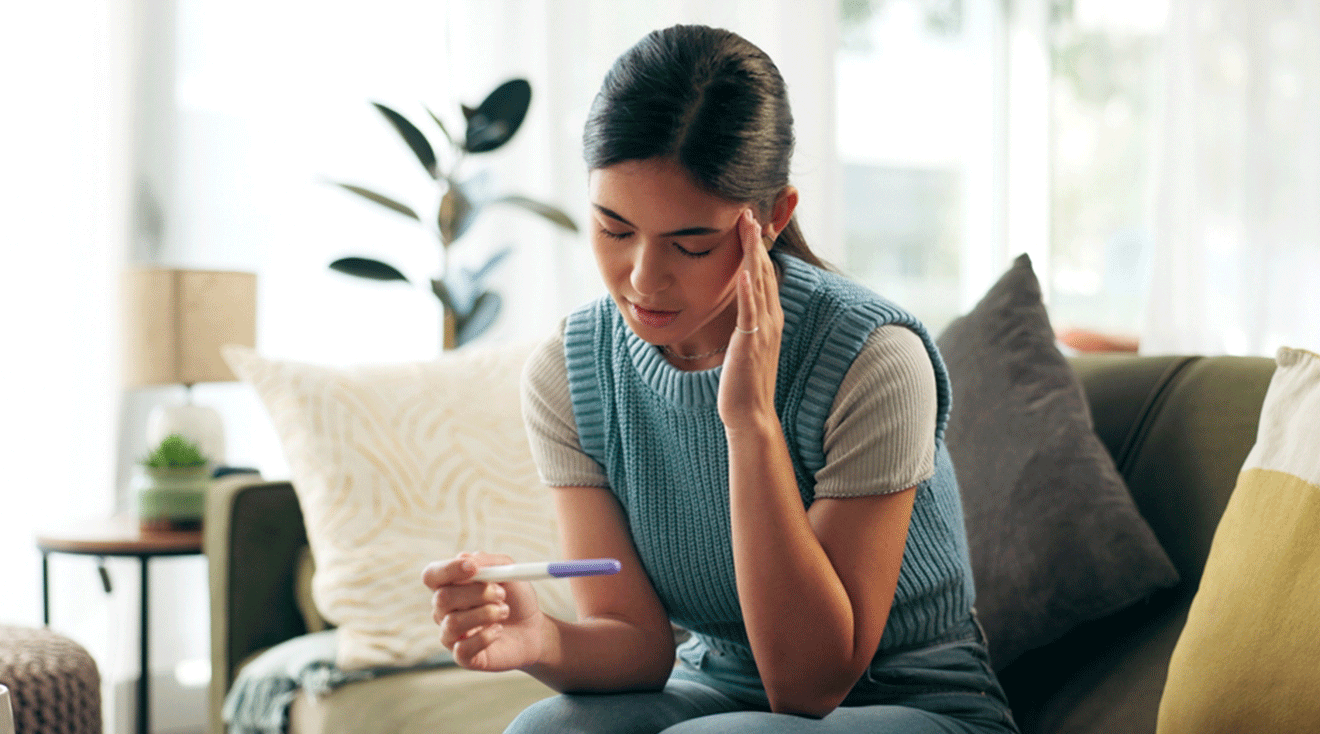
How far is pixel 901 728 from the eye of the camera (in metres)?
0.89

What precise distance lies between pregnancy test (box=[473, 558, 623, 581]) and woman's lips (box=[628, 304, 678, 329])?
0.71 feet

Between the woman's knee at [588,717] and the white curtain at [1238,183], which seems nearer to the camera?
the woman's knee at [588,717]

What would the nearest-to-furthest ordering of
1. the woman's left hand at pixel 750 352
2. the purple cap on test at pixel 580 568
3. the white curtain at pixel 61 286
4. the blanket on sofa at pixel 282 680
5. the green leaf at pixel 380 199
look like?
the purple cap on test at pixel 580 568 < the woman's left hand at pixel 750 352 < the blanket on sofa at pixel 282 680 < the green leaf at pixel 380 199 < the white curtain at pixel 61 286

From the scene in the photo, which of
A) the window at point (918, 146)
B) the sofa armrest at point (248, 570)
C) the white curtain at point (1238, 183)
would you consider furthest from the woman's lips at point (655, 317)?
the white curtain at point (1238, 183)

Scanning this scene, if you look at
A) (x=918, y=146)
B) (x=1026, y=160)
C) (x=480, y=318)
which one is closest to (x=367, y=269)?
(x=480, y=318)

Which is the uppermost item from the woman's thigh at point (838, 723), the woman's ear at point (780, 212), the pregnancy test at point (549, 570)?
the woman's ear at point (780, 212)

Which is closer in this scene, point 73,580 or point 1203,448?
point 1203,448

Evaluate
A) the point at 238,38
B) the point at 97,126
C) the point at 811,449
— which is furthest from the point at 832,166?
the point at 811,449

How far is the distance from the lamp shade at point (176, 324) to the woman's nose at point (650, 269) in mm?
1261

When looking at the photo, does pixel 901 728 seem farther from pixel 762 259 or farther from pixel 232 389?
pixel 232 389

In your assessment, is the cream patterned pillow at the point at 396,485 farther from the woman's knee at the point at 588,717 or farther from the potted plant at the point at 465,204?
the potted plant at the point at 465,204

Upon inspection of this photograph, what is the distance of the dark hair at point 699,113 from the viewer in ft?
2.91

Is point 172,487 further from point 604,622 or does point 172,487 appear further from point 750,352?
point 750,352

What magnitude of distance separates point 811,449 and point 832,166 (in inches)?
89.5
